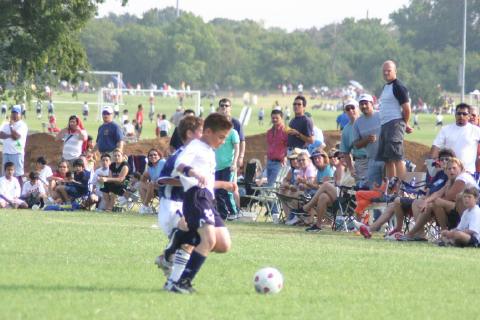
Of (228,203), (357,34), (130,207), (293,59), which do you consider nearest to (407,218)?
(228,203)

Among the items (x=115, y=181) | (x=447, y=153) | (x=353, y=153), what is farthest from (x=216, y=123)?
(x=115, y=181)

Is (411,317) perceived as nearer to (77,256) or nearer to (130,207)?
(77,256)

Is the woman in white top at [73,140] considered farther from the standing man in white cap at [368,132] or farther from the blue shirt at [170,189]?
the blue shirt at [170,189]

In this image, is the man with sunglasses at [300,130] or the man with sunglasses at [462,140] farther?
the man with sunglasses at [300,130]

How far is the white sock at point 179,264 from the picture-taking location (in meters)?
10.7

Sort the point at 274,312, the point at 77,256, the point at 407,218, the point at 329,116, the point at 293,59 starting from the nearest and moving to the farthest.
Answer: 1. the point at 274,312
2. the point at 77,256
3. the point at 407,218
4. the point at 329,116
5. the point at 293,59

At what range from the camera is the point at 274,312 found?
9688 mm

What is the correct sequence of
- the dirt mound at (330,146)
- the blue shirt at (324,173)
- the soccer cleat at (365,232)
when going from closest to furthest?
the soccer cleat at (365,232), the blue shirt at (324,173), the dirt mound at (330,146)

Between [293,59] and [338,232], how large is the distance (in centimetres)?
12470

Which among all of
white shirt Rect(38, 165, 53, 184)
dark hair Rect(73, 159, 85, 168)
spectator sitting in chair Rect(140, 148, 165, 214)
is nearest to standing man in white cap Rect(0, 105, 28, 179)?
white shirt Rect(38, 165, 53, 184)

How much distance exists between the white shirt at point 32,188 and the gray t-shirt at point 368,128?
290 inches

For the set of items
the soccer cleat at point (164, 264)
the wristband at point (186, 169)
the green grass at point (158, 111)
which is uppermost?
the wristband at point (186, 169)

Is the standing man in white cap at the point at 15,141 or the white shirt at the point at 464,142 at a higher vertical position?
the white shirt at the point at 464,142

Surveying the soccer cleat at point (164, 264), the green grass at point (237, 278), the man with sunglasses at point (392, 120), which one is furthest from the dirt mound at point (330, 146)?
the soccer cleat at point (164, 264)
